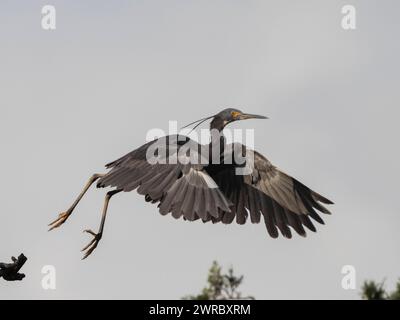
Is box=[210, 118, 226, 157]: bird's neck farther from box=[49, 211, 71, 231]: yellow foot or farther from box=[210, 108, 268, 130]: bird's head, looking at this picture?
box=[49, 211, 71, 231]: yellow foot

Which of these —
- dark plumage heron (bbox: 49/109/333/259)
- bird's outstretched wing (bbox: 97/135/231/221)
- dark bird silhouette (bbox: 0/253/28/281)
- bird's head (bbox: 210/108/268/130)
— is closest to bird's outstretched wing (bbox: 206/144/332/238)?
dark plumage heron (bbox: 49/109/333/259)

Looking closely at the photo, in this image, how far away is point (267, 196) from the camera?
Answer: 17.6 metres

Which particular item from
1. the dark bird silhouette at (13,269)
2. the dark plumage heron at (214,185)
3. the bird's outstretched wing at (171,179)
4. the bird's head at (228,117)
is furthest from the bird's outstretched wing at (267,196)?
the dark bird silhouette at (13,269)

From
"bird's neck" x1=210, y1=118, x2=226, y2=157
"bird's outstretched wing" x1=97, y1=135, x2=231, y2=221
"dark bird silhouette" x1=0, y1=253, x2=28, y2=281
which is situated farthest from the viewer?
"bird's neck" x1=210, y1=118, x2=226, y2=157

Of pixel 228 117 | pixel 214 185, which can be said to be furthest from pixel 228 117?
pixel 214 185

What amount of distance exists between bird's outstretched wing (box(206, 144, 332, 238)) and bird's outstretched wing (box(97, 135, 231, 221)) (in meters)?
1.43

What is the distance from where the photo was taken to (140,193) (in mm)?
15086

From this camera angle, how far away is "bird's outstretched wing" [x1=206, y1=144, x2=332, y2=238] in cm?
1730

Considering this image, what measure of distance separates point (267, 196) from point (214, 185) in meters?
2.55

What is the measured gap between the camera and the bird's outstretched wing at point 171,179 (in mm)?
14898

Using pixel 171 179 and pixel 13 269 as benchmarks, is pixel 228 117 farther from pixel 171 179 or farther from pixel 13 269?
pixel 13 269

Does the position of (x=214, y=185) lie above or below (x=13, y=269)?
above

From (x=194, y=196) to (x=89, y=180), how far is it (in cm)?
233
